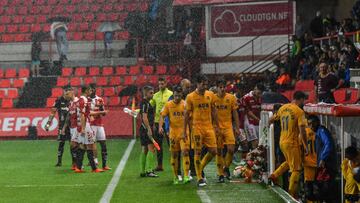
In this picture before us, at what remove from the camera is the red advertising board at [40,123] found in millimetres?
30922

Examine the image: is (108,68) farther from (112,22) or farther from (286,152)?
(286,152)

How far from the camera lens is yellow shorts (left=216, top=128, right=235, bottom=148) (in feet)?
54.8

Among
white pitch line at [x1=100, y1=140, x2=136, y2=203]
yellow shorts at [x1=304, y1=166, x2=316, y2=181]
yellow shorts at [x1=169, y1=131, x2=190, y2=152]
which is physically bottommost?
white pitch line at [x1=100, y1=140, x2=136, y2=203]

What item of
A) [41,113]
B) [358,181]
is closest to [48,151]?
[41,113]

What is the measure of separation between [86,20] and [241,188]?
1135 inches

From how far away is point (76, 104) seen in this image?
62.0ft

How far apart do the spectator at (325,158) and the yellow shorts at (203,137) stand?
3.84 m

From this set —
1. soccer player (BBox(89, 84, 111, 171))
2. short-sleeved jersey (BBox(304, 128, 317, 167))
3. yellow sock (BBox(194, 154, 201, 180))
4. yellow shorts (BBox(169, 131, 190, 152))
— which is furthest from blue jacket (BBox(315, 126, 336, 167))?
soccer player (BBox(89, 84, 111, 171))

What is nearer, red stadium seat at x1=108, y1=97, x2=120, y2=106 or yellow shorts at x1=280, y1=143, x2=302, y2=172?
yellow shorts at x1=280, y1=143, x2=302, y2=172

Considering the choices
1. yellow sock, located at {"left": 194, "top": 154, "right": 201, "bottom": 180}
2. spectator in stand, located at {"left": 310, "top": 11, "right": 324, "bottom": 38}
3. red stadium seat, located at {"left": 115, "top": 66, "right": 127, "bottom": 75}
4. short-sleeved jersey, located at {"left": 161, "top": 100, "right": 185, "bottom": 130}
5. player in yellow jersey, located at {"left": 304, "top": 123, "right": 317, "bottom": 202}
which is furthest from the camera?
red stadium seat, located at {"left": 115, "top": 66, "right": 127, "bottom": 75}

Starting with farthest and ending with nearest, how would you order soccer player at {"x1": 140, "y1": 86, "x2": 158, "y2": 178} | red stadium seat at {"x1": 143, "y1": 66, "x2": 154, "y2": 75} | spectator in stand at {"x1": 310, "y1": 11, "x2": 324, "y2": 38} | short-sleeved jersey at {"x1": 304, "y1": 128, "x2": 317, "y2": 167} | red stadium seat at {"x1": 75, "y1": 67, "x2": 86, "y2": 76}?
red stadium seat at {"x1": 75, "y1": 67, "x2": 86, "y2": 76}
red stadium seat at {"x1": 143, "y1": 66, "x2": 154, "y2": 75}
spectator in stand at {"x1": 310, "y1": 11, "x2": 324, "y2": 38}
soccer player at {"x1": 140, "y1": 86, "x2": 158, "y2": 178}
short-sleeved jersey at {"x1": 304, "y1": 128, "x2": 317, "y2": 167}

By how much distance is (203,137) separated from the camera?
15.9m

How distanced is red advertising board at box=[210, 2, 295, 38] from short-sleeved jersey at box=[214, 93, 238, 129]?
62.6ft

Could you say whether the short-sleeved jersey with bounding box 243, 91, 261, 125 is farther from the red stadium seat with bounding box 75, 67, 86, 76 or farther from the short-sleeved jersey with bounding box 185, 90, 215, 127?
the red stadium seat with bounding box 75, 67, 86, 76
